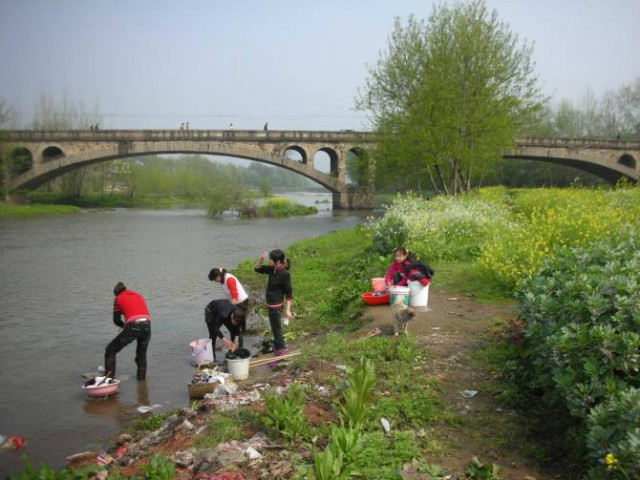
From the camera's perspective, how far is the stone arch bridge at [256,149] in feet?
170

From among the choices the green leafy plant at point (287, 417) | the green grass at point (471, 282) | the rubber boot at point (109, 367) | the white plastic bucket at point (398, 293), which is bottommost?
the rubber boot at point (109, 367)

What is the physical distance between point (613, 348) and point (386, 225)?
38.3 feet

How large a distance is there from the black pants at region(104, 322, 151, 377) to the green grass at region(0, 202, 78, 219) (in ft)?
134

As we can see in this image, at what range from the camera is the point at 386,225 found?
16031mm

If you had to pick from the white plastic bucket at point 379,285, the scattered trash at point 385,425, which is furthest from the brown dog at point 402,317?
the scattered trash at point 385,425

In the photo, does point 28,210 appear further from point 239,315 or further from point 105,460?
point 105,460

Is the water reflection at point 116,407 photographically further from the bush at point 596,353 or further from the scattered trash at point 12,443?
the bush at point 596,353

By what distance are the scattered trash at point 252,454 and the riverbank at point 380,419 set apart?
0.03 m

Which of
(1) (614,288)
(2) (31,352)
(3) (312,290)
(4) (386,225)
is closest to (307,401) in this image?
(1) (614,288)

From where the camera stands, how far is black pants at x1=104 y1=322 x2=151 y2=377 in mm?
8414

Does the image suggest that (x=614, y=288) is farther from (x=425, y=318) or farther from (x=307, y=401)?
(x=425, y=318)

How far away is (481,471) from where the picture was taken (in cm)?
448

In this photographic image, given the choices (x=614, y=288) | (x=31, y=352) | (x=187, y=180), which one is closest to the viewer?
(x=614, y=288)

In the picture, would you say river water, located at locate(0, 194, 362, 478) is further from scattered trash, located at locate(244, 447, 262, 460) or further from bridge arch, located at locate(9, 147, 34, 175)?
bridge arch, located at locate(9, 147, 34, 175)
